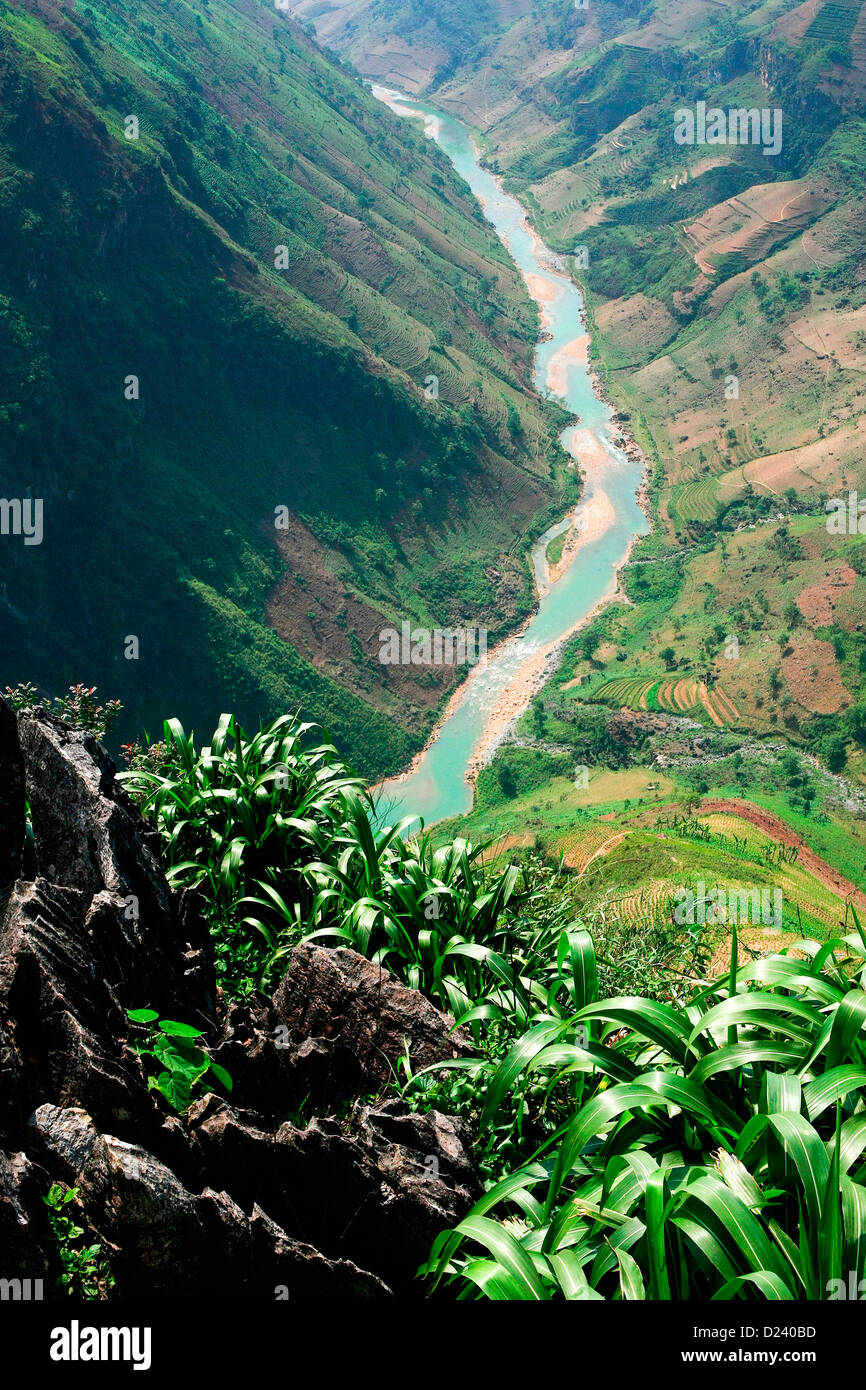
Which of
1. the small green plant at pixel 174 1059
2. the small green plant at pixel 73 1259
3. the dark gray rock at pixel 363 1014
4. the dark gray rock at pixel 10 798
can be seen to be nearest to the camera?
the small green plant at pixel 73 1259

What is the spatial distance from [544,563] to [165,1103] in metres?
75.4

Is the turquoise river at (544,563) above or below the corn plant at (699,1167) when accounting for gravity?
above

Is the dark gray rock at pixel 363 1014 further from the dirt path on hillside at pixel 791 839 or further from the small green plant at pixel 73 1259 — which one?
the dirt path on hillside at pixel 791 839

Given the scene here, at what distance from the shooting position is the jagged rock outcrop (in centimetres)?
474

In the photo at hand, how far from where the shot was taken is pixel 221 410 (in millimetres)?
67625

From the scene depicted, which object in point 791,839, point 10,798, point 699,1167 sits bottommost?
point 791,839

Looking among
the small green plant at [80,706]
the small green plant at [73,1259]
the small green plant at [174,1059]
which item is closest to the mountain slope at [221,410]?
the small green plant at [80,706]

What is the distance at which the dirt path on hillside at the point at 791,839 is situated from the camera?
44.0m

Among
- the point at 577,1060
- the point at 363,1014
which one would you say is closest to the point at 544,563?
the point at 363,1014

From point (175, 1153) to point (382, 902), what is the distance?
3.05 meters

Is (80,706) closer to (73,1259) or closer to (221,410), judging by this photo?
(73,1259)

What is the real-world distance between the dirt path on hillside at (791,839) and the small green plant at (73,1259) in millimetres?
42095
